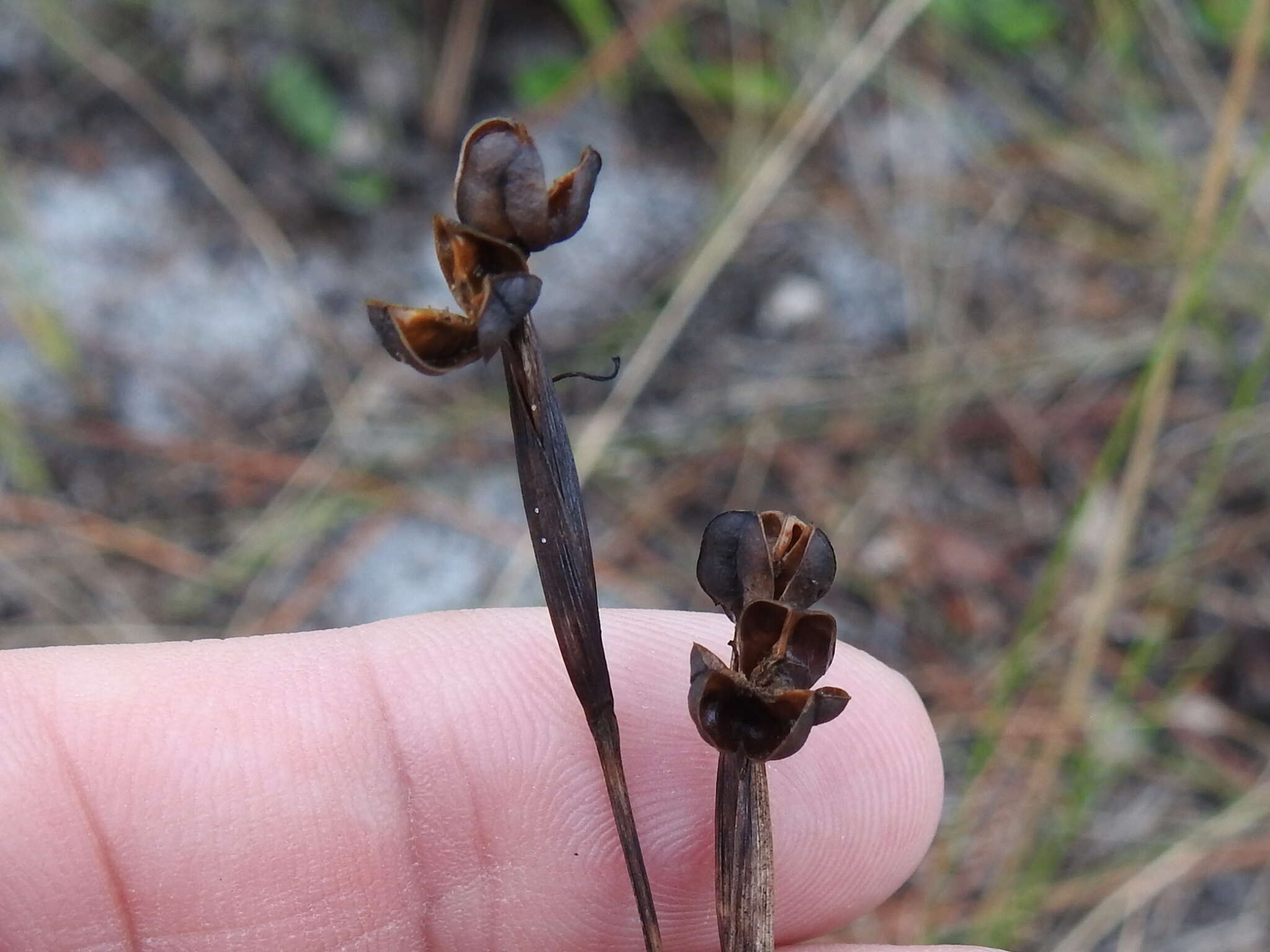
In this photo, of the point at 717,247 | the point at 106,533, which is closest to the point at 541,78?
the point at 717,247

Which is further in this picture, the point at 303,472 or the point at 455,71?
the point at 455,71

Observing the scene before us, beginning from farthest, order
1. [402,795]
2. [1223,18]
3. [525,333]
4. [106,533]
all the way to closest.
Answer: [1223,18] → [106,533] → [402,795] → [525,333]

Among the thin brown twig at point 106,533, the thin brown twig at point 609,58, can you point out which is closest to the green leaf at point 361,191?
the thin brown twig at point 609,58

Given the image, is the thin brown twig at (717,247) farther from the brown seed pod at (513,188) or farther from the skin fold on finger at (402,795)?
the brown seed pod at (513,188)

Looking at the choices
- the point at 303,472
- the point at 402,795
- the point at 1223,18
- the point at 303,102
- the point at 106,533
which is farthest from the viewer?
the point at 1223,18

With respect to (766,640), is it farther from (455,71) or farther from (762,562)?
(455,71)

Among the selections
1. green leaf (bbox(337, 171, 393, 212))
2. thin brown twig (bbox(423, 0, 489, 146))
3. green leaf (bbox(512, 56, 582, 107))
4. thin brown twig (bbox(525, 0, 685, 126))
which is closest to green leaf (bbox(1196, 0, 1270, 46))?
thin brown twig (bbox(525, 0, 685, 126))

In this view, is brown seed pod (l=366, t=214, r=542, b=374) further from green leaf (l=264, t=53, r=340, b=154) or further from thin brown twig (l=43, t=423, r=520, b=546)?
green leaf (l=264, t=53, r=340, b=154)

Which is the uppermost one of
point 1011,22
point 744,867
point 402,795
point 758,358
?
point 1011,22
